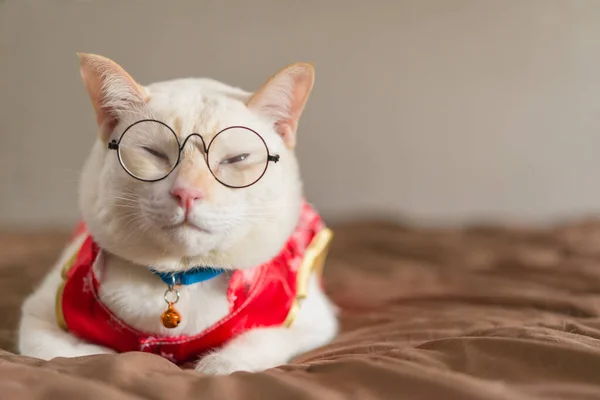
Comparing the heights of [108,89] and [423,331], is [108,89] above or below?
above

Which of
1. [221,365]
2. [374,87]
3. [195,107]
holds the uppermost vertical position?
[374,87]

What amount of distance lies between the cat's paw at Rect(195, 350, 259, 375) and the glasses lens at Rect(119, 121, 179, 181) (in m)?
0.26

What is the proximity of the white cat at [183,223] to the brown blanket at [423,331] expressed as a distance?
0.34 feet

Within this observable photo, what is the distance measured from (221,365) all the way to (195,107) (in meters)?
0.36

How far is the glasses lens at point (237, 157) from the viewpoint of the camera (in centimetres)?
77

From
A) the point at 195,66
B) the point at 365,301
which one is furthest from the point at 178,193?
the point at 195,66

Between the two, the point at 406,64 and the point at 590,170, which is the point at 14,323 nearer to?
the point at 406,64

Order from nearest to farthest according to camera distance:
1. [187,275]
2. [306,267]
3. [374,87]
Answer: [187,275] → [306,267] → [374,87]

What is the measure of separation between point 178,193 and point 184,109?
0.14 meters

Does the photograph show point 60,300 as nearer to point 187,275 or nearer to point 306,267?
point 187,275

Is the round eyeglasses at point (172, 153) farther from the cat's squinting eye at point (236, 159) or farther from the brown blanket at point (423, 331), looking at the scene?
the brown blanket at point (423, 331)

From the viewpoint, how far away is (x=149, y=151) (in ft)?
2.52

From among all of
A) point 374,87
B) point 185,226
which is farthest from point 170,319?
point 374,87

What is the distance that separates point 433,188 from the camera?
2301mm
